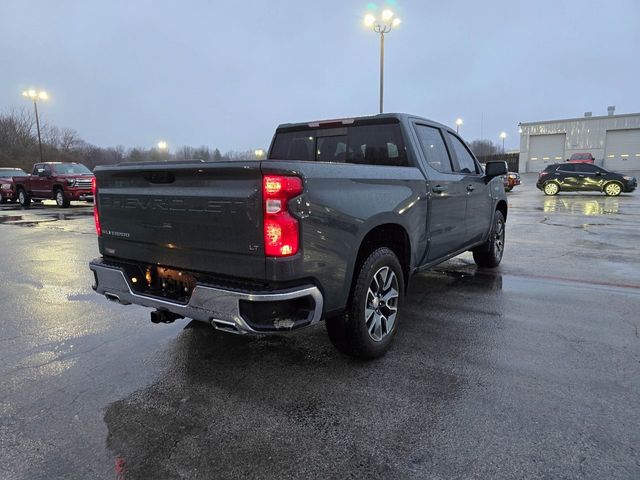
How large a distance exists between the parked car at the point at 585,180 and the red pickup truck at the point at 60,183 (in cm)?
2211

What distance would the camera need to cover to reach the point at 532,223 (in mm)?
12484

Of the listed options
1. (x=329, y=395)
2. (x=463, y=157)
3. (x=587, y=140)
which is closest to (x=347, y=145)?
(x=463, y=157)

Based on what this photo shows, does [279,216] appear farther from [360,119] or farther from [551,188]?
[551,188]

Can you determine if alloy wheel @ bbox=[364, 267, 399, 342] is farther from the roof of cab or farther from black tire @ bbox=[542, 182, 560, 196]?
black tire @ bbox=[542, 182, 560, 196]

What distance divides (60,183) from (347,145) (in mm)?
18325

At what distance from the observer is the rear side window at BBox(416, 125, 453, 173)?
4590mm

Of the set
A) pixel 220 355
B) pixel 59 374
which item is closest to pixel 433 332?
pixel 220 355

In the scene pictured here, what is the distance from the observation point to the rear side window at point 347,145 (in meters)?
4.40

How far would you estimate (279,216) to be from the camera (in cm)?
273

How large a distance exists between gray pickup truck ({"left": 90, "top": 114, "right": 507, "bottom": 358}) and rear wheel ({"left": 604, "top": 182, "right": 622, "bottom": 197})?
2251 centimetres

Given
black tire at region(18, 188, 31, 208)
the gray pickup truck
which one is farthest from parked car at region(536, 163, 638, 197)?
black tire at region(18, 188, 31, 208)

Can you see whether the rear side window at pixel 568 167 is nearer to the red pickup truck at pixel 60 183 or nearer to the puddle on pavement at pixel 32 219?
the puddle on pavement at pixel 32 219

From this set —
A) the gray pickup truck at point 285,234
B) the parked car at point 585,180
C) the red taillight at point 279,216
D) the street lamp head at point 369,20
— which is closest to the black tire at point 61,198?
the street lamp head at point 369,20

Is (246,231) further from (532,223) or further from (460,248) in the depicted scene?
(532,223)
